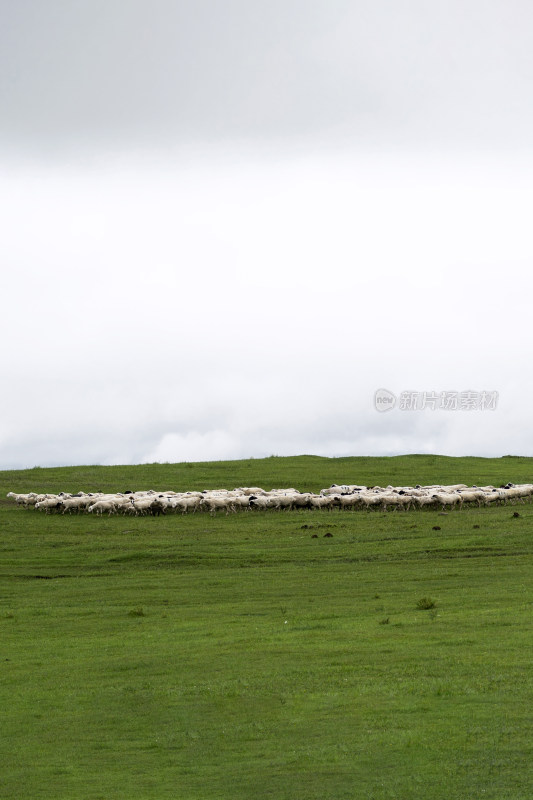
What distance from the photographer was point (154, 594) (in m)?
22.3

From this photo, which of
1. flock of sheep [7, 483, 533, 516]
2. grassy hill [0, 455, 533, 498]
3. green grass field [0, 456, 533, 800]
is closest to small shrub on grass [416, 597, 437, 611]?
green grass field [0, 456, 533, 800]

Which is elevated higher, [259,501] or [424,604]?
[259,501]

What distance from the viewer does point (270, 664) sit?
15117 mm

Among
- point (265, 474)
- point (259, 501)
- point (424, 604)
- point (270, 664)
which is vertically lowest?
point (270, 664)

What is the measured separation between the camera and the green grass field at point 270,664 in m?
10.7

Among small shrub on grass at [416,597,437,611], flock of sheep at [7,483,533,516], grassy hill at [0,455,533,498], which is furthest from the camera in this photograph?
grassy hill at [0,455,533,498]

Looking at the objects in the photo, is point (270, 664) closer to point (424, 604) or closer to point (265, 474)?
point (424, 604)

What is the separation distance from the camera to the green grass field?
10.7 metres

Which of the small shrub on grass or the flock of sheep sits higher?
the flock of sheep

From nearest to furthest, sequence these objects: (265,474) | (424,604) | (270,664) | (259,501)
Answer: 1. (270,664)
2. (424,604)
3. (259,501)
4. (265,474)

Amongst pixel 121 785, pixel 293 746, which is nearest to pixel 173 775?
pixel 121 785

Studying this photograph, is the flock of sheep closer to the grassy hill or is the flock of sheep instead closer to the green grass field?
the green grass field

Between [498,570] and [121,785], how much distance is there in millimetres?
14628

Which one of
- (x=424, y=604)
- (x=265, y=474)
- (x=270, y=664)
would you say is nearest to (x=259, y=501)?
(x=265, y=474)
